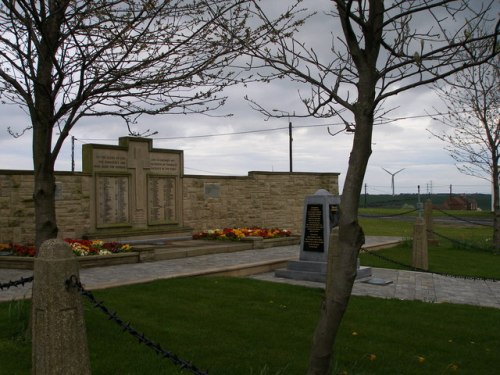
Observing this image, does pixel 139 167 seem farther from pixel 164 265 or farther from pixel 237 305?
pixel 237 305

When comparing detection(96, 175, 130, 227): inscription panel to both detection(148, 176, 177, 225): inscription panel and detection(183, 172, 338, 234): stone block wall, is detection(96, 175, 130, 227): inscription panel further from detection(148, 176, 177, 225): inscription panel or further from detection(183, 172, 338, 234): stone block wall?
detection(183, 172, 338, 234): stone block wall

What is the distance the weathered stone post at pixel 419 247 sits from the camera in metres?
12.4

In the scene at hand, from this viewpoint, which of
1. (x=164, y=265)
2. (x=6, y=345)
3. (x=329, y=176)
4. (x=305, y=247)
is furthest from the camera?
(x=329, y=176)

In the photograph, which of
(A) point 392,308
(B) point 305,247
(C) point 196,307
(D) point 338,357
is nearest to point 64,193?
(B) point 305,247

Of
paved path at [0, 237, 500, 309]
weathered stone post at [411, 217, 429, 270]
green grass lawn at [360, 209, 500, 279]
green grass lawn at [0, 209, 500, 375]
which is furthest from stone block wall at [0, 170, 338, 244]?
weathered stone post at [411, 217, 429, 270]

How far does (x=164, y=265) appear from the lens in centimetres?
1201

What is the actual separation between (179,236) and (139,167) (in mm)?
2631

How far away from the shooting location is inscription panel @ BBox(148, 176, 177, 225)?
17.1 metres

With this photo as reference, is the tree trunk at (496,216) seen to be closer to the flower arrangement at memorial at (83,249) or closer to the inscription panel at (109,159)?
the flower arrangement at memorial at (83,249)

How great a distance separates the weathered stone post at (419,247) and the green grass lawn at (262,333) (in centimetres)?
425

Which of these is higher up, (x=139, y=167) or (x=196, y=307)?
(x=139, y=167)

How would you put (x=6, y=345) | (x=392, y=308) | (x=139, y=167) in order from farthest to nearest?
(x=139, y=167), (x=392, y=308), (x=6, y=345)

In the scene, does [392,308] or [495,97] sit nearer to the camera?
[392,308]

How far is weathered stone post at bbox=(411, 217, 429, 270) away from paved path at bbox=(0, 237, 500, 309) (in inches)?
19.1
